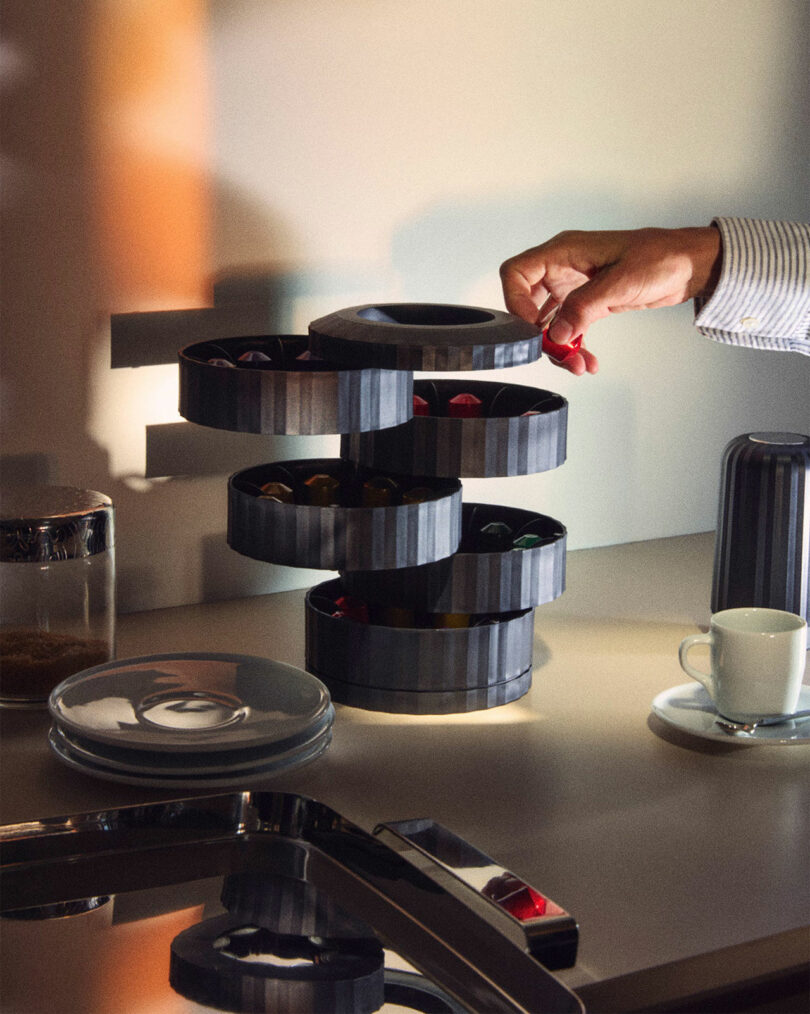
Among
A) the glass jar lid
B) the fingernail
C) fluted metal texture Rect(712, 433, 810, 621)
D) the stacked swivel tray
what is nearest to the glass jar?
the glass jar lid

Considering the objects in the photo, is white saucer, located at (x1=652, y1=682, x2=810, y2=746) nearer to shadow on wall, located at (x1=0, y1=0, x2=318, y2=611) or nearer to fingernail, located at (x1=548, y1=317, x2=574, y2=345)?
fingernail, located at (x1=548, y1=317, x2=574, y2=345)

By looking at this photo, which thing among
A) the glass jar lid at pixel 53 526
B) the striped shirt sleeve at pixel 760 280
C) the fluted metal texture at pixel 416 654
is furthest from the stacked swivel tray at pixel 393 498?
the striped shirt sleeve at pixel 760 280

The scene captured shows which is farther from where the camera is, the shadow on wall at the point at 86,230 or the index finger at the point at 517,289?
the index finger at the point at 517,289

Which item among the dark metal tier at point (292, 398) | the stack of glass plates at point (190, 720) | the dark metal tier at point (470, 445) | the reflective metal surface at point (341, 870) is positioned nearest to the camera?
the reflective metal surface at point (341, 870)

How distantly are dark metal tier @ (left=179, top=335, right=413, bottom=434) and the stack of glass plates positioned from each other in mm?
196

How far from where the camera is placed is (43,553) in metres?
1.05

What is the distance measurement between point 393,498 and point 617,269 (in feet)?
1.05

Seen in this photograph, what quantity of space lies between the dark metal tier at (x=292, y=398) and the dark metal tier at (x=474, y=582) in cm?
13

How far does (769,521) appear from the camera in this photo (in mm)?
1261

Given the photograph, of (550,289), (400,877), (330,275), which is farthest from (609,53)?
(400,877)

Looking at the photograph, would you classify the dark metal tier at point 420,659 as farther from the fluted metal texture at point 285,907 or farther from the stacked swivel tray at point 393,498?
the fluted metal texture at point 285,907

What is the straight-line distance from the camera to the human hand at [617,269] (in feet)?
4.08

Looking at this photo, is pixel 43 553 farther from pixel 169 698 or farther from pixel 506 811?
pixel 506 811

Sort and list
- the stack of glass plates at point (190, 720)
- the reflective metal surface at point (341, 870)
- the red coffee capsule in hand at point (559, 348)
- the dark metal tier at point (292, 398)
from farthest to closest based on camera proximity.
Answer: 1. the red coffee capsule in hand at point (559, 348)
2. the dark metal tier at point (292, 398)
3. the stack of glass plates at point (190, 720)
4. the reflective metal surface at point (341, 870)
